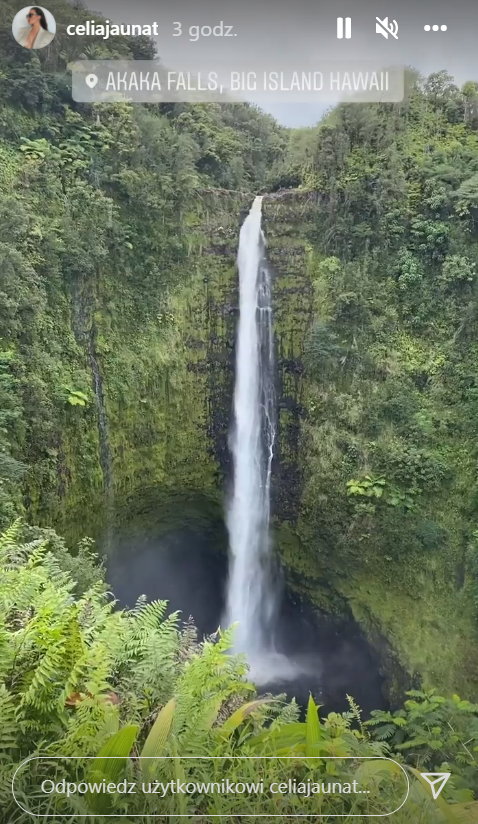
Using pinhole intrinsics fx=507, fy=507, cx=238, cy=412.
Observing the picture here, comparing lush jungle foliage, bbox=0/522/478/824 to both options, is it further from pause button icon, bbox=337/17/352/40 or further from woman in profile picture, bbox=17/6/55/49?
pause button icon, bbox=337/17/352/40

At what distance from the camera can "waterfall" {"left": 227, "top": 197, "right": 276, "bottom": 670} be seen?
31.7 feet

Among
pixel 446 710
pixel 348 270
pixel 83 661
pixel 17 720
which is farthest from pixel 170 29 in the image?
pixel 348 270

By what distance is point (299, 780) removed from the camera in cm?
147

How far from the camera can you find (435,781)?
144 cm

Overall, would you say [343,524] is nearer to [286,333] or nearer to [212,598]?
[212,598]

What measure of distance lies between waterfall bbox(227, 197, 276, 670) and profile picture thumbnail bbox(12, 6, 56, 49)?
745cm

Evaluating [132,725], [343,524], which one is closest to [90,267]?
[343,524]

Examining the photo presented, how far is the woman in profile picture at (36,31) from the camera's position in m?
2.27

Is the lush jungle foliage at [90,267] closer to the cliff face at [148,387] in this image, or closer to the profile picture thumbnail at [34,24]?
the cliff face at [148,387]

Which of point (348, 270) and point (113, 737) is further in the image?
point (348, 270)

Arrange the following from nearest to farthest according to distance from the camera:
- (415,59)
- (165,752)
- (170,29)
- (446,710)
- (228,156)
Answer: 1. (165,752)
2. (170,29)
3. (415,59)
4. (446,710)
5. (228,156)

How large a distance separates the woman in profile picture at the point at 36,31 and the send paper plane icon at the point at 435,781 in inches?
126

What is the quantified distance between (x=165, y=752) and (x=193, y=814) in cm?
16

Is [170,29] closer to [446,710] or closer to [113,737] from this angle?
[113,737]
